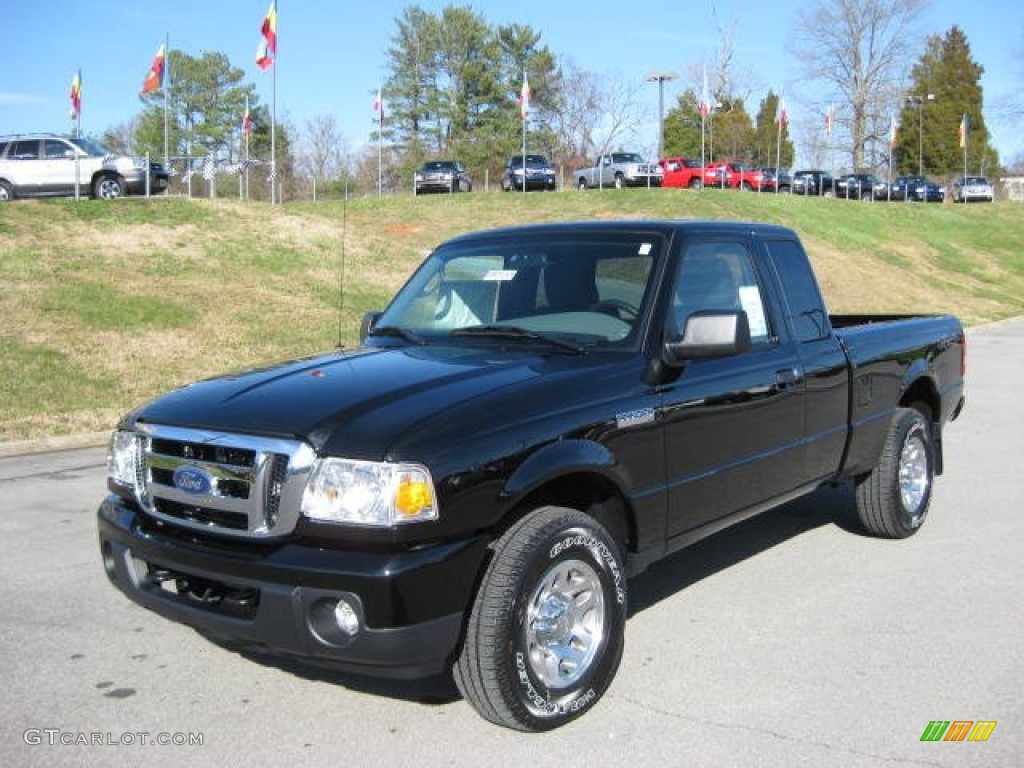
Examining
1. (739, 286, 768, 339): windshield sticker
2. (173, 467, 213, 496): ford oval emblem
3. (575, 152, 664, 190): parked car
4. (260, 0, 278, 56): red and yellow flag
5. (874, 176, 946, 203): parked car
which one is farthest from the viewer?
(874, 176, 946, 203): parked car

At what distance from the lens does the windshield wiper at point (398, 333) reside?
470cm

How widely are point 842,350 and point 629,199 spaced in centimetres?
3202

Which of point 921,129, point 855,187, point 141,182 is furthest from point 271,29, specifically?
point 921,129

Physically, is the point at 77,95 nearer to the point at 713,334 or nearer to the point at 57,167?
the point at 57,167

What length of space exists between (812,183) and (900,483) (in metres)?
50.3

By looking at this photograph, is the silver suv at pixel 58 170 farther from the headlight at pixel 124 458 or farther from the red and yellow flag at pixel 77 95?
the headlight at pixel 124 458

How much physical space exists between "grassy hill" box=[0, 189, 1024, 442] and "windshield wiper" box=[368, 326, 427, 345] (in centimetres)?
287

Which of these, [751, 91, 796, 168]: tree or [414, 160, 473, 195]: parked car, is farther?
[751, 91, 796, 168]: tree

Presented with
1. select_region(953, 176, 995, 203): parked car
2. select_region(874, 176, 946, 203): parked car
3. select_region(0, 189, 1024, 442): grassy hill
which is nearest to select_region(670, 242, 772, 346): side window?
select_region(0, 189, 1024, 442): grassy hill

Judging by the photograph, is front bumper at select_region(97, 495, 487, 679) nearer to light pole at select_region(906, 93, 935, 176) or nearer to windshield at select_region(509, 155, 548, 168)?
windshield at select_region(509, 155, 548, 168)

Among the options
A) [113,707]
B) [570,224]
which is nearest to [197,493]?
[113,707]

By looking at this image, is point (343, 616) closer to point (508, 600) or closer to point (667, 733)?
point (508, 600)

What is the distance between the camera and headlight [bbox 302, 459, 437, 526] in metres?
3.21

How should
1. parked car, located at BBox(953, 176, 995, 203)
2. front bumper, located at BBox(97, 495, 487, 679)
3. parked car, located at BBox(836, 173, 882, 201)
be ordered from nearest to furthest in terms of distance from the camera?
1. front bumper, located at BBox(97, 495, 487, 679)
2. parked car, located at BBox(836, 173, 882, 201)
3. parked car, located at BBox(953, 176, 995, 203)
